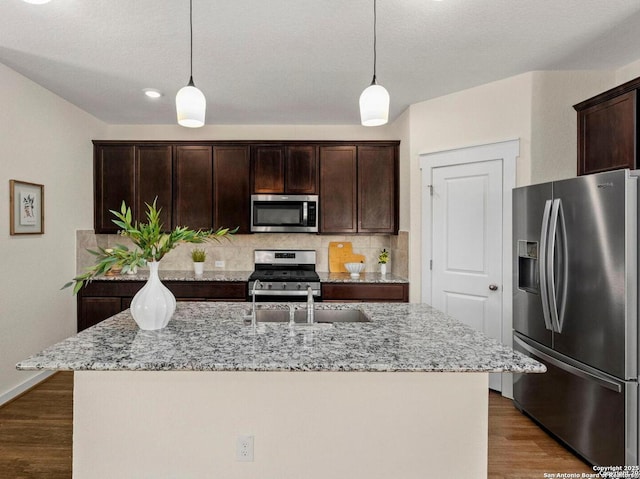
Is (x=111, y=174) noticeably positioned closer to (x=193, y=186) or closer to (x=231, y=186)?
(x=193, y=186)

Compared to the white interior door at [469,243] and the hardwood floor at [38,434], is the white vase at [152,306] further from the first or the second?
the white interior door at [469,243]

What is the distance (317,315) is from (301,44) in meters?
1.76

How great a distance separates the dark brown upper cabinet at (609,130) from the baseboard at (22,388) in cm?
457

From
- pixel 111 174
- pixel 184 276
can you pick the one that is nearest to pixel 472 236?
pixel 184 276

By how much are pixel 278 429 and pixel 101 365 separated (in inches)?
28.7

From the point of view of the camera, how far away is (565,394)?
8.00 ft

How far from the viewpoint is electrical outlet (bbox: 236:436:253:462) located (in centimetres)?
162

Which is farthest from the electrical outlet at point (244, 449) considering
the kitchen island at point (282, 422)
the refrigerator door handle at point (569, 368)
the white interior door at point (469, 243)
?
the white interior door at point (469, 243)

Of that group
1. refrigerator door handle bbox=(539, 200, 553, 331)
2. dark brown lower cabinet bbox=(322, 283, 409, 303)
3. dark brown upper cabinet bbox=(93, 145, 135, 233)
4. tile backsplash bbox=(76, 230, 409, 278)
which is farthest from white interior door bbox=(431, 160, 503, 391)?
dark brown upper cabinet bbox=(93, 145, 135, 233)

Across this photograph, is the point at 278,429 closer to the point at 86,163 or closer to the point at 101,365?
the point at 101,365

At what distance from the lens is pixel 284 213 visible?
418 centimetres

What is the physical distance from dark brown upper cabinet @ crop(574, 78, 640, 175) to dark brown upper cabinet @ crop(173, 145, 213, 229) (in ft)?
11.0

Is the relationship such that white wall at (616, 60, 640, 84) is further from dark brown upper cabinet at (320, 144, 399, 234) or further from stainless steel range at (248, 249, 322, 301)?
stainless steel range at (248, 249, 322, 301)

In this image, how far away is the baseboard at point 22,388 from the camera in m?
3.02
